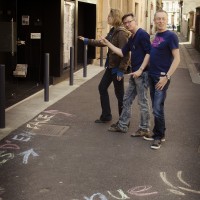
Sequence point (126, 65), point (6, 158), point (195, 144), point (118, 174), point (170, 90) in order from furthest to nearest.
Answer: point (170, 90) < point (126, 65) < point (195, 144) < point (6, 158) < point (118, 174)

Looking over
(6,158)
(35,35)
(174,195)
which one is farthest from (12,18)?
(174,195)

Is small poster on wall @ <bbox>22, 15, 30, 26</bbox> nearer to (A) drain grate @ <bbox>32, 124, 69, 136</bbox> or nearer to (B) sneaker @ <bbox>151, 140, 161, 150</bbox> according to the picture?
(A) drain grate @ <bbox>32, 124, 69, 136</bbox>

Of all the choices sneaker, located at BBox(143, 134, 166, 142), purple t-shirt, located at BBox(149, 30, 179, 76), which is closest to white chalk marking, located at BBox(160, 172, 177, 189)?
sneaker, located at BBox(143, 134, 166, 142)

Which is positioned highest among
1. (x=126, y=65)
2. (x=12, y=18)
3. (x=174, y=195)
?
(x=12, y=18)

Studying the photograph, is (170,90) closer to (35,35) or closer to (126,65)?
(35,35)

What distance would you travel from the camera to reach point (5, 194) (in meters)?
4.21

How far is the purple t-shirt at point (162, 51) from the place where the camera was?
5500 millimetres

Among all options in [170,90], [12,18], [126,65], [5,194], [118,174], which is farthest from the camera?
[170,90]

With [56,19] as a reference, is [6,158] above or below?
→ below

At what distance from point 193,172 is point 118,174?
33.8 inches

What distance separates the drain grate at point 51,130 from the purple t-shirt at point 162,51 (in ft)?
5.90

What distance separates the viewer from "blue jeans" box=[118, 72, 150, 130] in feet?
20.0

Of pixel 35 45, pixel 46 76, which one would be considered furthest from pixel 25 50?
pixel 46 76

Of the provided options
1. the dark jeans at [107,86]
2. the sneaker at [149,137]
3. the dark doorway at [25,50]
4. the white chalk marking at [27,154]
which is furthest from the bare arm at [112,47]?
the dark doorway at [25,50]
